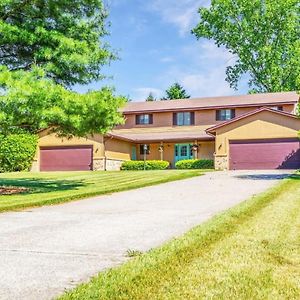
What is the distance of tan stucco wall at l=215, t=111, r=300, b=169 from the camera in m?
31.4

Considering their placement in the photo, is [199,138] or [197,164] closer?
[197,164]

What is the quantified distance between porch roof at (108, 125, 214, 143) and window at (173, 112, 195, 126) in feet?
1.31

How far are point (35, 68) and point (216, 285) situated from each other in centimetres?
1138

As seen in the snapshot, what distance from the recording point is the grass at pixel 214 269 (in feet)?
12.6

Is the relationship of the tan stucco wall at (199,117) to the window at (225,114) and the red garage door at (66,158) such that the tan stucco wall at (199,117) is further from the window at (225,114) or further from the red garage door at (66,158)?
the red garage door at (66,158)

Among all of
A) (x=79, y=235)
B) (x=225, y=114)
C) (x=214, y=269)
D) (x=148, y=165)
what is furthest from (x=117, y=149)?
(x=214, y=269)

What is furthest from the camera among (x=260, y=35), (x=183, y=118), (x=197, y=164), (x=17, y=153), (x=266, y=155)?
(x=260, y=35)

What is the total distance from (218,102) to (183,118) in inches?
144

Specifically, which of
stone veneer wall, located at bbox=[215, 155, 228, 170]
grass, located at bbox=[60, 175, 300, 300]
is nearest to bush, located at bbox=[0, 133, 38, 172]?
stone veneer wall, located at bbox=[215, 155, 228, 170]

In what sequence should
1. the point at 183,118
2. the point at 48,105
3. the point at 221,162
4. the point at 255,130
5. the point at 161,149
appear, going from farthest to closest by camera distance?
1. the point at 183,118
2. the point at 161,149
3. the point at 221,162
4. the point at 255,130
5. the point at 48,105

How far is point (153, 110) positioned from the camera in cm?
3925

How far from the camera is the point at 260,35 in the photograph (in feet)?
158

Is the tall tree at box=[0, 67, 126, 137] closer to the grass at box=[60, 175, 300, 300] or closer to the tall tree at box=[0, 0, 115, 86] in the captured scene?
the tall tree at box=[0, 0, 115, 86]

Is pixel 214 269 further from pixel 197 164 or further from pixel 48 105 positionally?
pixel 197 164
